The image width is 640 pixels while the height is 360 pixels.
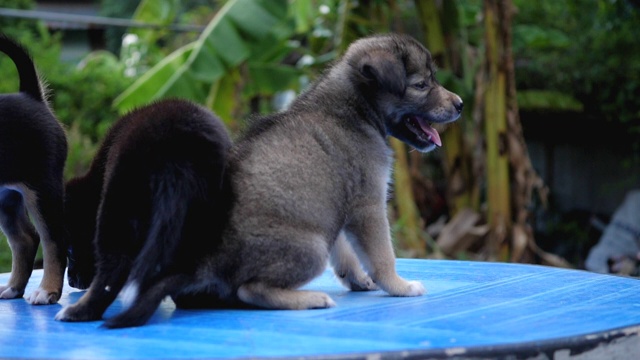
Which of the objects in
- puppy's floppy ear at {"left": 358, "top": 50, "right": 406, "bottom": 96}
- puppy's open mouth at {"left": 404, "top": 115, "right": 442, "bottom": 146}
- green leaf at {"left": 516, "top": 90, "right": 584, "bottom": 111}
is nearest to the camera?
puppy's floppy ear at {"left": 358, "top": 50, "right": 406, "bottom": 96}

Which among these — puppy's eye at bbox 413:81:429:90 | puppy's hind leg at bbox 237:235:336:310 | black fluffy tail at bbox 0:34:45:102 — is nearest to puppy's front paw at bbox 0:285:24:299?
black fluffy tail at bbox 0:34:45:102

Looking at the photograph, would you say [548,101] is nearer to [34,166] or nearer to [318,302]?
[318,302]

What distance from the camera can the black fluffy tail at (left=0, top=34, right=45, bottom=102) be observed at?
3.24 metres

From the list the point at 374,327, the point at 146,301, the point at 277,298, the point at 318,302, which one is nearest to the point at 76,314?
the point at 146,301

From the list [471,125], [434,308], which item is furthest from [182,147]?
[471,125]

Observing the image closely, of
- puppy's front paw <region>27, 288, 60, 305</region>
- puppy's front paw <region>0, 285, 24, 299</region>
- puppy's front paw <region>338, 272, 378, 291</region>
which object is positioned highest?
puppy's front paw <region>27, 288, 60, 305</region>

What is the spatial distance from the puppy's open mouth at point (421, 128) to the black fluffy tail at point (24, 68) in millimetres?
1412

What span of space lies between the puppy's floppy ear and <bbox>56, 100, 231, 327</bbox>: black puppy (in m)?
0.63

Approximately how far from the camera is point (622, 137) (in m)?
11.2

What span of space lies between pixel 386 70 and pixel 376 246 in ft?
2.14

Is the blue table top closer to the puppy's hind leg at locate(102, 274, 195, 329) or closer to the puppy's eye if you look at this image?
the puppy's hind leg at locate(102, 274, 195, 329)

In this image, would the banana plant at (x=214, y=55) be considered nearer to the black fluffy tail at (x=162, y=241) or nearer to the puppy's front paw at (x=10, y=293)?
the puppy's front paw at (x=10, y=293)

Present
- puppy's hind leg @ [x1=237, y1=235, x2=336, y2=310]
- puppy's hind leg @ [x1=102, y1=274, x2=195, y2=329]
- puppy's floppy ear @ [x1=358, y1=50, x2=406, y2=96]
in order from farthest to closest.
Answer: puppy's floppy ear @ [x1=358, y1=50, x2=406, y2=96]
puppy's hind leg @ [x1=237, y1=235, x2=336, y2=310]
puppy's hind leg @ [x1=102, y1=274, x2=195, y2=329]

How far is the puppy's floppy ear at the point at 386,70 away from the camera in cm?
318
